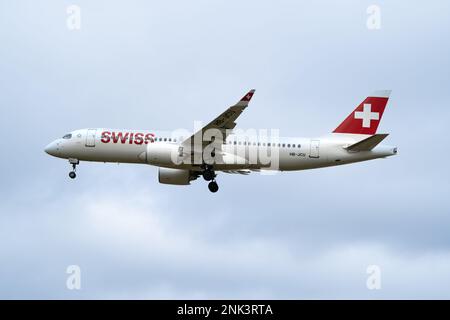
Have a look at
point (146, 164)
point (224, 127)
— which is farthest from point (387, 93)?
point (146, 164)

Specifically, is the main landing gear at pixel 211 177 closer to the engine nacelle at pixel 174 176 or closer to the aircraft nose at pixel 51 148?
the engine nacelle at pixel 174 176

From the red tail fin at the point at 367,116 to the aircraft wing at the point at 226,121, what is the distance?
7.74 meters

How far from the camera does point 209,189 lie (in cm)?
6025

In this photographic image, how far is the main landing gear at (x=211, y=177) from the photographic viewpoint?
196 ft

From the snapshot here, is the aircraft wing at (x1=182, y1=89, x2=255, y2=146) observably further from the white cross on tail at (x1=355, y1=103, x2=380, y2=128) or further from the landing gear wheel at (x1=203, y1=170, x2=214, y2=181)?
the white cross on tail at (x1=355, y1=103, x2=380, y2=128)

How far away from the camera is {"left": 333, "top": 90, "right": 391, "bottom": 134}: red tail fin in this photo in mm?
61188

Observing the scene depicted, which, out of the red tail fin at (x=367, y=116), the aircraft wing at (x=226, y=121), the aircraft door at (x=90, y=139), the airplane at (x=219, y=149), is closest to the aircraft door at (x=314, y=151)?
the airplane at (x=219, y=149)

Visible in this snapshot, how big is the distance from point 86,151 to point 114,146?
205 centimetres

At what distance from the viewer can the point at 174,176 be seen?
206ft

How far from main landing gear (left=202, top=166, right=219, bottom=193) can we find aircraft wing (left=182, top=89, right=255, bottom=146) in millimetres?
1850

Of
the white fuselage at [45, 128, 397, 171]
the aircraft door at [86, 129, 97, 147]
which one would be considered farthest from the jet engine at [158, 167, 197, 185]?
the aircraft door at [86, 129, 97, 147]

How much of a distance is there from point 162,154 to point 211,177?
379 cm

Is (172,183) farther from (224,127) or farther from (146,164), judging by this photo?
(224,127)

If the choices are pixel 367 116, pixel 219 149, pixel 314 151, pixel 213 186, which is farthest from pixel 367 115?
pixel 213 186
